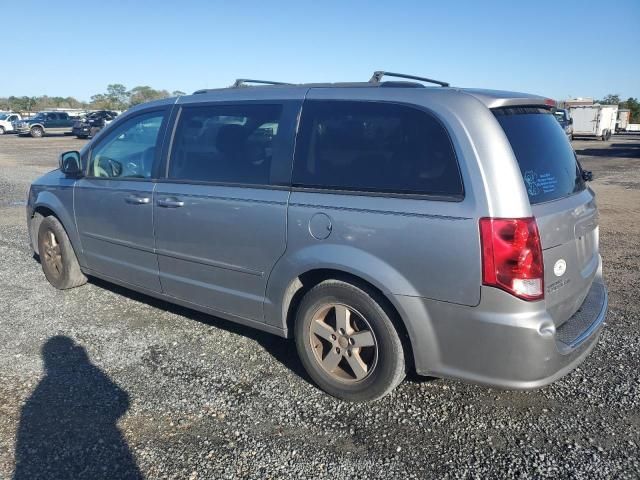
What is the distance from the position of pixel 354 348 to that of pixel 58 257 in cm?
349

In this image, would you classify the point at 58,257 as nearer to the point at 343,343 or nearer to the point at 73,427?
the point at 73,427

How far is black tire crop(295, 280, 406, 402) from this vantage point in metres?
3.02

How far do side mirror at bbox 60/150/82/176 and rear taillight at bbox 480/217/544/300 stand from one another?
3.69 m

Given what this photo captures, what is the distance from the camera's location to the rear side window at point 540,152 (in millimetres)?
2826

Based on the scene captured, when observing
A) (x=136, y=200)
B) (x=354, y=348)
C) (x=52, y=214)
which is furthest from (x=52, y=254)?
(x=354, y=348)

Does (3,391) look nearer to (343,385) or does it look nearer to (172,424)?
(172,424)

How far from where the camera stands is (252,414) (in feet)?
10.3

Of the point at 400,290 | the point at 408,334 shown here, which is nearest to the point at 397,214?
the point at 400,290

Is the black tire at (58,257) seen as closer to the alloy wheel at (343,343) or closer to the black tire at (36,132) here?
the alloy wheel at (343,343)

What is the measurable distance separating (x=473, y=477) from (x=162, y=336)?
2591mm

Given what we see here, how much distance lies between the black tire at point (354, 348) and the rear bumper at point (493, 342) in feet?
0.47

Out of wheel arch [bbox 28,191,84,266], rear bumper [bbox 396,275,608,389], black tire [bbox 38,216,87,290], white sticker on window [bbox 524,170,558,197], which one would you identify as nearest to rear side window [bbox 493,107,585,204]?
white sticker on window [bbox 524,170,558,197]

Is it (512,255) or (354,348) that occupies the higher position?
(512,255)

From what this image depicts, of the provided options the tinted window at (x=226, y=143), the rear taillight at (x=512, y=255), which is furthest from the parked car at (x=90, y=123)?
the rear taillight at (x=512, y=255)
